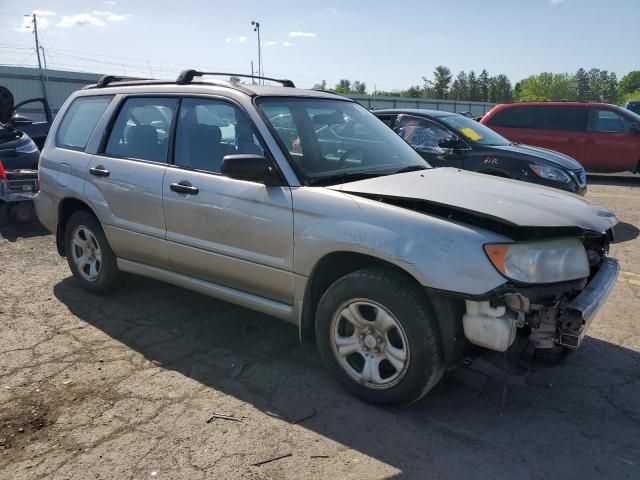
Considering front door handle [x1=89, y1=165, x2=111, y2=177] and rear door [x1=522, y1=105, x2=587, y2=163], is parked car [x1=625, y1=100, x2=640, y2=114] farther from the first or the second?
front door handle [x1=89, y1=165, x2=111, y2=177]

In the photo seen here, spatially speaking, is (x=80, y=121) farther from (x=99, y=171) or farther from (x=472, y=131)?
(x=472, y=131)

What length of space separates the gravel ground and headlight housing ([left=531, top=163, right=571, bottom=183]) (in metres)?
3.38

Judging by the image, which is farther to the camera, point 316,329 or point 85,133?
point 85,133

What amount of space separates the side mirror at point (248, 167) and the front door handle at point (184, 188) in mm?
496

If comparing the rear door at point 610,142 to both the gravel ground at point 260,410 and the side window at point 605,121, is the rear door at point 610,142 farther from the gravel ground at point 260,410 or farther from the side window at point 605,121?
the gravel ground at point 260,410

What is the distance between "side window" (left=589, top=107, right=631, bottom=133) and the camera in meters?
11.9

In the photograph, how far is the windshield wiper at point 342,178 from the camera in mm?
3316

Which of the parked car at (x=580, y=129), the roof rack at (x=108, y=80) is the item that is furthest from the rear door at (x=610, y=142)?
the roof rack at (x=108, y=80)

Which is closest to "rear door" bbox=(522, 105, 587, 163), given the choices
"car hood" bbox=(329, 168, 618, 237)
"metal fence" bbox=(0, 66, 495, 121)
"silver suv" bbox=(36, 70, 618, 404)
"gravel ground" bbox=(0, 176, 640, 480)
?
"gravel ground" bbox=(0, 176, 640, 480)

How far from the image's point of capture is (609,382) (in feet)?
11.1

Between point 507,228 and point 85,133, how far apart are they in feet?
12.3

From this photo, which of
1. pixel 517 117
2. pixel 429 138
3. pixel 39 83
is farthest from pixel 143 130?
pixel 39 83

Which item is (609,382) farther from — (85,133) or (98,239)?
(85,133)

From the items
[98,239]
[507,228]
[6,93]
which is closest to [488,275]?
[507,228]
